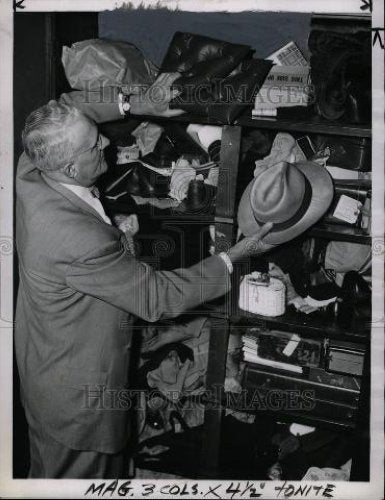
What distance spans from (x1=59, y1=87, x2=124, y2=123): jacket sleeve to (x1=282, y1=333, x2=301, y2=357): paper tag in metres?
1.45

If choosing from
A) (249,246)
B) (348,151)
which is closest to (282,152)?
(348,151)

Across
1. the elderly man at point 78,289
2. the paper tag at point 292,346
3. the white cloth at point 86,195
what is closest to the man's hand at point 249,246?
the elderly man at point 78,289

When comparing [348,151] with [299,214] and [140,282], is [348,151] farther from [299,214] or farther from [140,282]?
[140,282]

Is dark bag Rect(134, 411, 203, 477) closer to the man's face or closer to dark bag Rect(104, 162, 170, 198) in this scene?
dark bag Rect(104, 162, 170, 198)

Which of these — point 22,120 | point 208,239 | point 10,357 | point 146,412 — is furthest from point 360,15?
point 146,412

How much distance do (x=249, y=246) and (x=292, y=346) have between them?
91 cm

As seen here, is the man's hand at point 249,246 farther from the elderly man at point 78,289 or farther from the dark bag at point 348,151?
the dark bag at point 348,151

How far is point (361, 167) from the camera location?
251cm

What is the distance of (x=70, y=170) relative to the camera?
6.91 ft

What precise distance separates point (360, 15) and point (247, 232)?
1.01 meters

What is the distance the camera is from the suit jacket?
6.67 ft

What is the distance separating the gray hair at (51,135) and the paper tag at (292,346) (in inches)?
60.1

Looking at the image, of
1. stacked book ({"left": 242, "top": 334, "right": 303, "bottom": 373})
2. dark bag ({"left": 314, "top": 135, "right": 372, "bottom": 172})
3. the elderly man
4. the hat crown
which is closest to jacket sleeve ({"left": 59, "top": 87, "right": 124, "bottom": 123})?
the elderly man

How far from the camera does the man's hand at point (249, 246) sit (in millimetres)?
2143
